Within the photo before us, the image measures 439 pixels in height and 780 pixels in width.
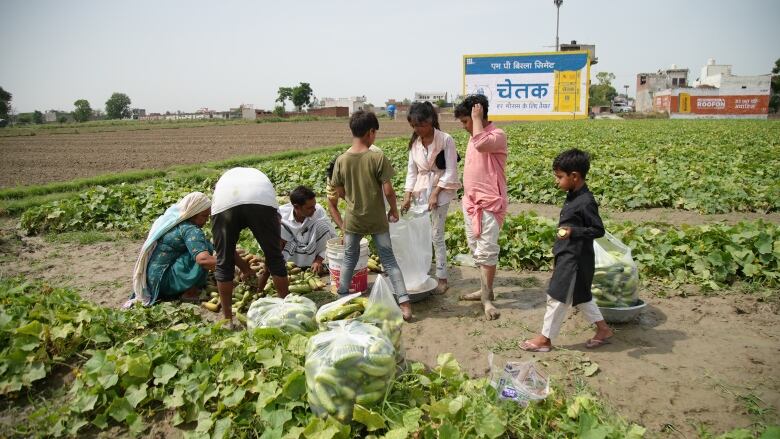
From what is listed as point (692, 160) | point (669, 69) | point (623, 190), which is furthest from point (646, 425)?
point (669, 69)

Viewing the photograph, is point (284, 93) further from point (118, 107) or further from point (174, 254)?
point (174, 254)

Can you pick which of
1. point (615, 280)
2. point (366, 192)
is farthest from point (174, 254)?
point (615, 280)

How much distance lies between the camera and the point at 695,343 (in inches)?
140

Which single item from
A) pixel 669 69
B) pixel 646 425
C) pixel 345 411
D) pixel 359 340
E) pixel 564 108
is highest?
pixel 669 69

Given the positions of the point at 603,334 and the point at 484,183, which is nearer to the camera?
the point at 603,334

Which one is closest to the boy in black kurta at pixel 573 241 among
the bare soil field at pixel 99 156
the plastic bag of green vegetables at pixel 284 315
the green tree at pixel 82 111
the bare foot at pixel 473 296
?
the bare foot at pixel 473 296

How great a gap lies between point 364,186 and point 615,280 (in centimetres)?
222

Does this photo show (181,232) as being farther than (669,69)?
No

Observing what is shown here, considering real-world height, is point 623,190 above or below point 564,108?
below

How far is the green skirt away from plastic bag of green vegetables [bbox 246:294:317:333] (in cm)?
145

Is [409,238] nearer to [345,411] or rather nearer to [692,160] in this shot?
[345,411]

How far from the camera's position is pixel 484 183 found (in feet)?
13.4

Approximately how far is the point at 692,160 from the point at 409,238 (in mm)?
10638

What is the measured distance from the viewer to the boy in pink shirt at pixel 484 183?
399 centimetres
